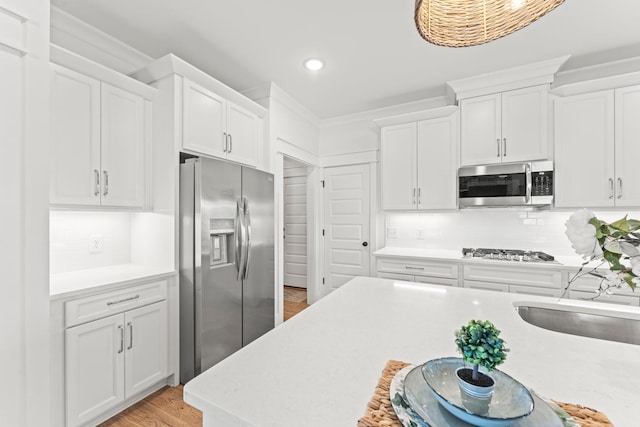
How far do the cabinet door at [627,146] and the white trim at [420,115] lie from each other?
1.31 metres

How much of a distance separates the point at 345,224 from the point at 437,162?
146 centimetres

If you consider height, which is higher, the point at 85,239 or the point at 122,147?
the point at 122,147

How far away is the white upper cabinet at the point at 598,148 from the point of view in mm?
2447

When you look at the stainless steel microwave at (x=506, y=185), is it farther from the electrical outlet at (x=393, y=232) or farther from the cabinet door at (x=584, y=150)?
the electrical outlet at (x=393, y=232)

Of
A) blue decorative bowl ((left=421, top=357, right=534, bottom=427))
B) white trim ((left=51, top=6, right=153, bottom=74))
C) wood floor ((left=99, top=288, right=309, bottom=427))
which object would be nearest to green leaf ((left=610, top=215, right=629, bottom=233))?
blue decorative bowl ((left=421, top=357, right=534, bottom=427))

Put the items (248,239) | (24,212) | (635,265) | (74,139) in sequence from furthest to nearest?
(248,239), (74,139), (24,212), (635,265)

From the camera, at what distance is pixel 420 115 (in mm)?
3215

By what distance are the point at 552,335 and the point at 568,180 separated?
7.54 feet

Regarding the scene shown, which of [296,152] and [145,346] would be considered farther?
[296,152]

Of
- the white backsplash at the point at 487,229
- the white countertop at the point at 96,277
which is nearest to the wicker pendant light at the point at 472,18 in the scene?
the white countertop at the point at 96,277

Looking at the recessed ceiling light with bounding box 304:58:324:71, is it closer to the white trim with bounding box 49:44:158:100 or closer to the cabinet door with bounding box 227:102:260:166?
the cabinet door with bounding box 227:102:260:166

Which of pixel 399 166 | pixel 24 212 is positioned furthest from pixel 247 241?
pixel 399 166

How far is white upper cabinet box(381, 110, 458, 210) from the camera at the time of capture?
123 inches

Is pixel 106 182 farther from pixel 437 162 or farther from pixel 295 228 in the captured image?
pixel 295 228
